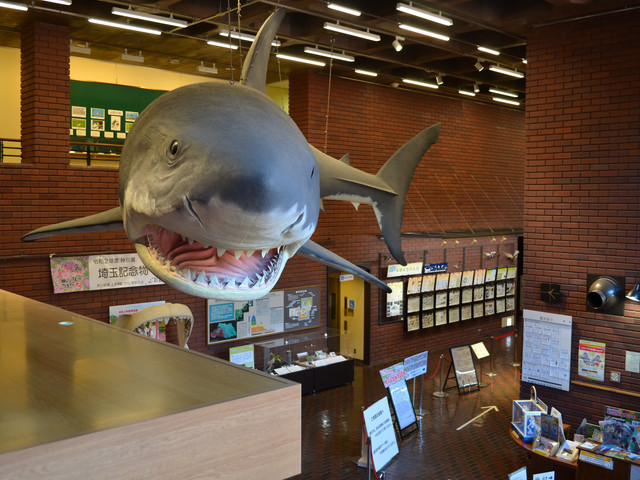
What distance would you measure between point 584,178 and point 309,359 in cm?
582

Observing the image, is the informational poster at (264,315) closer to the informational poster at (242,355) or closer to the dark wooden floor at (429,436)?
the informational poster at (242,355)

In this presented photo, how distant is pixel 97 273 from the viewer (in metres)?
8.90

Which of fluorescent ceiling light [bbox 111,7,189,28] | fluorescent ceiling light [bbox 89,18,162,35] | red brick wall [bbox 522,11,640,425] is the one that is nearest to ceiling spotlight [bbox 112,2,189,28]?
fluorescent ceiling light [bbox 111,7,189,28]

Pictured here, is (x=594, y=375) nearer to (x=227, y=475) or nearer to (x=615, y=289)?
(x=615, y=289)

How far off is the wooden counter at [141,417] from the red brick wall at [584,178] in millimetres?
6164

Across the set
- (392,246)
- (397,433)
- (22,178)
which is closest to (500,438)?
(397,433)

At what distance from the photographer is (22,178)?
8273 mm

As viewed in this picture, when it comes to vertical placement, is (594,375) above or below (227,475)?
below

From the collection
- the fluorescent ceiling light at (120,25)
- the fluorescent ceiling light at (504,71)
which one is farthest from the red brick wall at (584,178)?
the fluorescent ceiling light at (120,25)

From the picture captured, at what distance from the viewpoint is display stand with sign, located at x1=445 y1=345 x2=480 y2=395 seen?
11164mm

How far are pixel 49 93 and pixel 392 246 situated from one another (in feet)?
22.1

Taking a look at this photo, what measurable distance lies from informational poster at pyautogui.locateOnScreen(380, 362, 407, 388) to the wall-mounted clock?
7.52 ft

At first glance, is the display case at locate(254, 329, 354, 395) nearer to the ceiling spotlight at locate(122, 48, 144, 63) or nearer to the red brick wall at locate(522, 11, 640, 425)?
the red brick wall at locate(522, 11, 640, 425)

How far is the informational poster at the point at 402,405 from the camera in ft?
28.0
